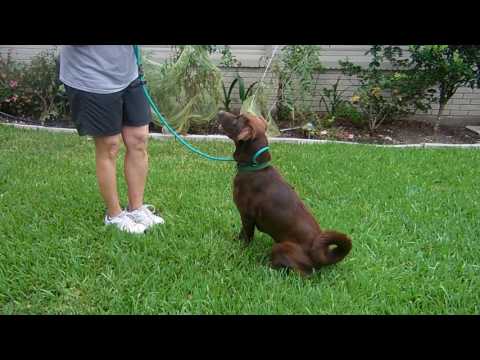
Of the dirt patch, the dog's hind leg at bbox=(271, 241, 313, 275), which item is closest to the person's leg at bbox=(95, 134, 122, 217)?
the dog's hind leg at bbox=(271, 241, 313, 275)

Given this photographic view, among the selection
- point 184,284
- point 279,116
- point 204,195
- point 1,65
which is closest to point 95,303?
point 184,284

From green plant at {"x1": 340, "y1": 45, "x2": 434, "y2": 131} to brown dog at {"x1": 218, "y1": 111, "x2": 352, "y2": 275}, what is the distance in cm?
426

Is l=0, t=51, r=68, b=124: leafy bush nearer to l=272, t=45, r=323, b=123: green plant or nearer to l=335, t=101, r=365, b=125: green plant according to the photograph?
l=272, t=45, r=323, b=123: green plant

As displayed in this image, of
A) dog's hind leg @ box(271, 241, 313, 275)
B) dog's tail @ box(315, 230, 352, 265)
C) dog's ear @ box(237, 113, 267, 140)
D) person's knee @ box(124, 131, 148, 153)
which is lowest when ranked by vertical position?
dog's hind leg @ box(271, 241, 313, 275)

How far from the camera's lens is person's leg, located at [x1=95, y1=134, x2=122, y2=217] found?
2.58 meters

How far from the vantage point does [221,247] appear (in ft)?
8.69

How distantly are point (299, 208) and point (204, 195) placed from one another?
1.38 m

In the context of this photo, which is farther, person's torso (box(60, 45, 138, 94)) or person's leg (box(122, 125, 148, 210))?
person's leg (box(122, 125, 148, 210))

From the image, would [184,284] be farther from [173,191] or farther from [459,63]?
[459,63]

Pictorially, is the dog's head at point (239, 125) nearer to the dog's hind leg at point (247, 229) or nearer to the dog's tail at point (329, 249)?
the dog's hind leg at point (247, 229)

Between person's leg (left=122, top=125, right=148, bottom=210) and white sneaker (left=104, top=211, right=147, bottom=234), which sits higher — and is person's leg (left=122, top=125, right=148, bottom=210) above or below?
above

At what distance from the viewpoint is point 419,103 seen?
6.00m

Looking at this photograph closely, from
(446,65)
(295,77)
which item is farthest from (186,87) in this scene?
(446,65)

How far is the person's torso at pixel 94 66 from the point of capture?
7.52ft
